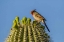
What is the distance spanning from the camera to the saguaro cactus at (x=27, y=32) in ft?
15.1

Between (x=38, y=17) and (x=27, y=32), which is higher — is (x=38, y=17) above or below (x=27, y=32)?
above

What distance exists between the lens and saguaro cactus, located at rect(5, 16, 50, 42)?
4.59 metres

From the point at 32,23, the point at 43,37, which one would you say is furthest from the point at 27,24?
the point at 43,37

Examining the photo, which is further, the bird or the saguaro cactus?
the bird

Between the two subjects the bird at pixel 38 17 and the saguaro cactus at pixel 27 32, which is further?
the bird at pixel 38 17

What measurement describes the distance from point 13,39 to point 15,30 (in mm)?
297

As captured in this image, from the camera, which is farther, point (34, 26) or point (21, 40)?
point (34, 26)

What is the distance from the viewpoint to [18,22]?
16.8 ft

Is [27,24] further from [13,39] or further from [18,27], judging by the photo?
[13,39]

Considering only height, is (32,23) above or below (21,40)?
above

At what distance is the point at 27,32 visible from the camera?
484 cm

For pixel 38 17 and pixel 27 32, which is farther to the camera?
pixel 38 17

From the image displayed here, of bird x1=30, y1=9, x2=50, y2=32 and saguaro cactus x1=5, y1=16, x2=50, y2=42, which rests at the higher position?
bird x1=30, y1=9, x2=50, y2=32

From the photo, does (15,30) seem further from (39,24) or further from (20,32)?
(39,24)
